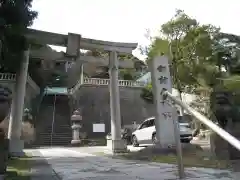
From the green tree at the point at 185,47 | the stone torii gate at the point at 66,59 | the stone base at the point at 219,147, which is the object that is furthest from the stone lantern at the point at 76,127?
the stone base at the point at 219,147

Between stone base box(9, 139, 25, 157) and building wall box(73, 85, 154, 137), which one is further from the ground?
building wall box(73, 85, 154, 137)

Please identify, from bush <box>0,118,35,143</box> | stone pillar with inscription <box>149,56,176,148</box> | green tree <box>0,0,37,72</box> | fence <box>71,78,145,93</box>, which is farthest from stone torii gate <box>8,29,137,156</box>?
fence <box>71,78,145,93</box>

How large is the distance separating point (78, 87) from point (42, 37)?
13935 millimetres

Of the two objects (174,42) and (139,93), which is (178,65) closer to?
(174,42)

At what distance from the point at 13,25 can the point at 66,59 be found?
3898mm

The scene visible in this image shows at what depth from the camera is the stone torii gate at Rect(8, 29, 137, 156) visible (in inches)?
424

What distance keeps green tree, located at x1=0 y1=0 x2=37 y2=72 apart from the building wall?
15.4 m

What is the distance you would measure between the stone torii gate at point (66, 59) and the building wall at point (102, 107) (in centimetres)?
1205

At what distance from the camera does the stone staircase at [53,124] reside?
21.7 m

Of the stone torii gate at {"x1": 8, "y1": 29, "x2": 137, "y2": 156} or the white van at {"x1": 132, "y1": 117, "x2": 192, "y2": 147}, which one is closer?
the stone torii gate at {"x1": 8, "y1": 29, "x2": 137, "y2": 156}

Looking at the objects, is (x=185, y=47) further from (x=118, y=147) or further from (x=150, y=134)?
(x=118, y=147)

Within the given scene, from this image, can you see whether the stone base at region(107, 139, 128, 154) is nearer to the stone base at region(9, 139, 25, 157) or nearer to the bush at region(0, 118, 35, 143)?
the stone base at region(9, 139, 25, 157)

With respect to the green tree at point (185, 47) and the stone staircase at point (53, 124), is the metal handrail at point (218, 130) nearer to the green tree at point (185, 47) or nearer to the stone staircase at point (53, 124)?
the green tree at point (185, 47)

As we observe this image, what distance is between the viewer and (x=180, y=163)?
5.11 m
